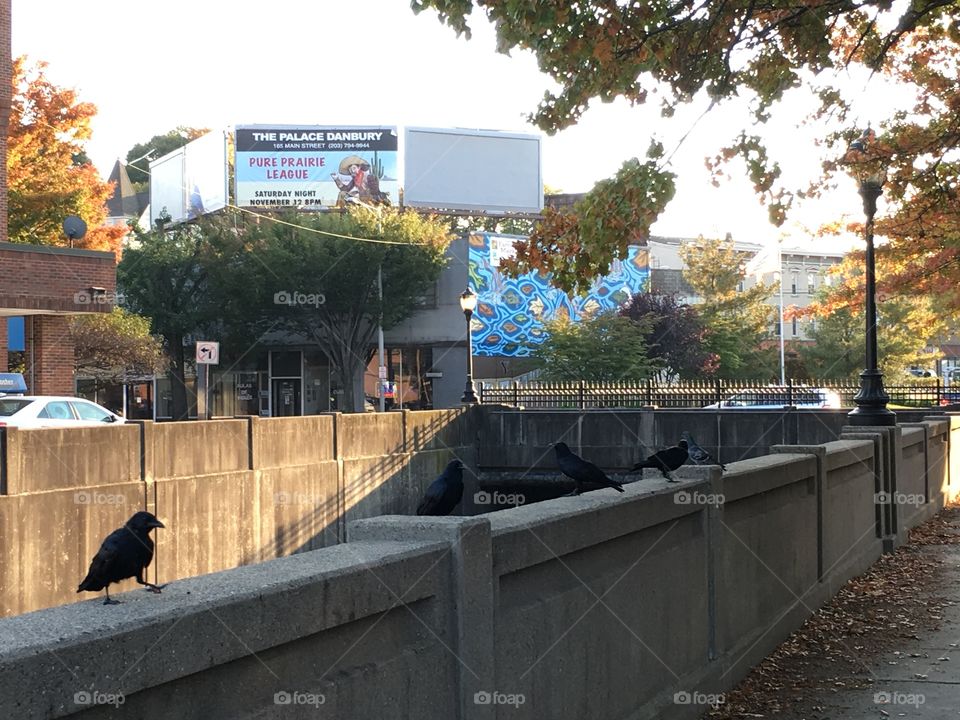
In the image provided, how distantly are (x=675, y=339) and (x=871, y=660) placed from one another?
48137mm

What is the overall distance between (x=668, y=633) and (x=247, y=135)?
55587 mm

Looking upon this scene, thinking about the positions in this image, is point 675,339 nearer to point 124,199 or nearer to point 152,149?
point 124,199

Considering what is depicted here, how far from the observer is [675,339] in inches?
2237

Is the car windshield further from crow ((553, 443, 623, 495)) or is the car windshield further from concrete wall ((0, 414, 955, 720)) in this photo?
crow ((553, 443, 623, 495))

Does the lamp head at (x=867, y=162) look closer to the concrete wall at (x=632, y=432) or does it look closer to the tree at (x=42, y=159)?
the concrete wall at (x=632, y=432)

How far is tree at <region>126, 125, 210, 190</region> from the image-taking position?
101 m

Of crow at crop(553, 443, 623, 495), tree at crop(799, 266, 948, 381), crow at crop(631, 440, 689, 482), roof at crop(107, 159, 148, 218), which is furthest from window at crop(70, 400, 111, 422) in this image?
roof at crop(107, 159, 148, 218)

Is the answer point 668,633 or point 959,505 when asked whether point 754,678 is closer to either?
point 668,633

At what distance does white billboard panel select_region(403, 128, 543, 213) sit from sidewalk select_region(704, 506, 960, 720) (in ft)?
167

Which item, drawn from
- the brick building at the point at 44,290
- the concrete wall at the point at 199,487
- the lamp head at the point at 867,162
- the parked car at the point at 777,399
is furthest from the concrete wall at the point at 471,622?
the parked car at the point at 777,399

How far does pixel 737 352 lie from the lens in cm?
6028

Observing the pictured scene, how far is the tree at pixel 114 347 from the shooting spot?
162 feet

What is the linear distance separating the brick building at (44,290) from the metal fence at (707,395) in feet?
44.4

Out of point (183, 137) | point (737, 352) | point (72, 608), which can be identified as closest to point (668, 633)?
point (72, 608)
